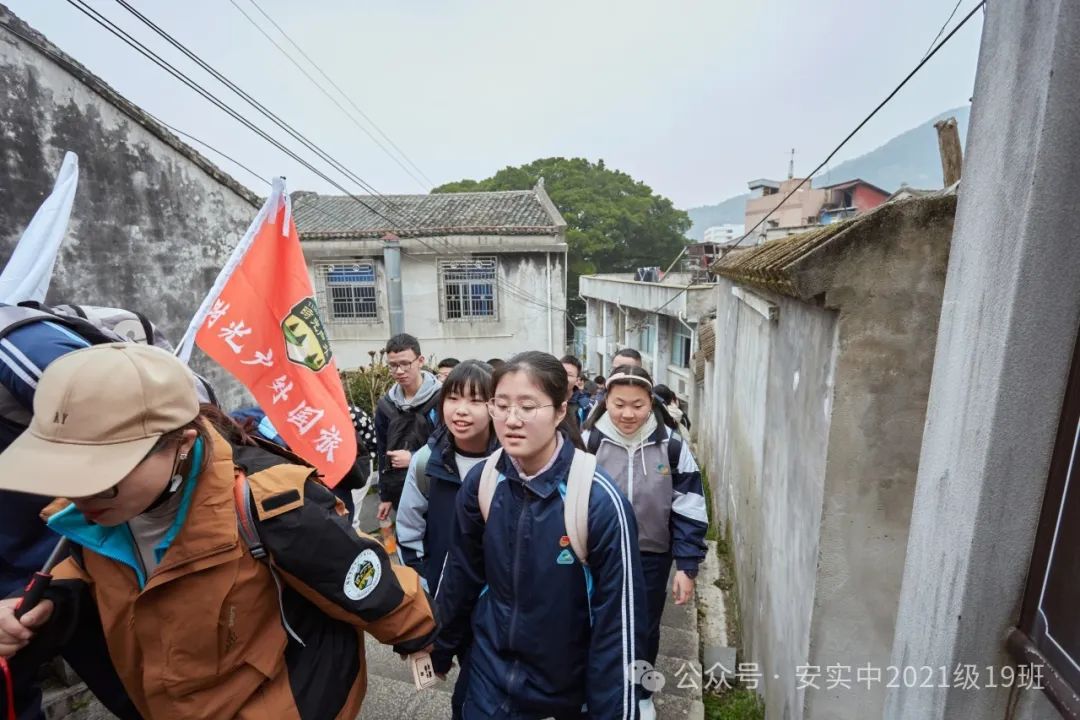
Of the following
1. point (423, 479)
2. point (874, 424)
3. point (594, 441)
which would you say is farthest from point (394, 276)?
point (874, 424)

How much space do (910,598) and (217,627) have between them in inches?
88.7

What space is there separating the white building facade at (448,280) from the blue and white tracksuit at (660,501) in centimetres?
1361

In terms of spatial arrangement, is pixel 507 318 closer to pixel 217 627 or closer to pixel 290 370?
pixel 290 370

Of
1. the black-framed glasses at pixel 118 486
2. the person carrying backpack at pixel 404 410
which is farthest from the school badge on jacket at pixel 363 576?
the person carrying backpack at pixel 404 410

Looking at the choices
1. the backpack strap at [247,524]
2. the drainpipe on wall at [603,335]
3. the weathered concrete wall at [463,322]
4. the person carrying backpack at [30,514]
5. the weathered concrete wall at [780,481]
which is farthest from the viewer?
the drainpipe on wall at [603,335]

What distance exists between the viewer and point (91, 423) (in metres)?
1.26

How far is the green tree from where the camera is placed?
101 ft

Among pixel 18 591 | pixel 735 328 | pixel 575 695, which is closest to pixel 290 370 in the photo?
pixel 18 591

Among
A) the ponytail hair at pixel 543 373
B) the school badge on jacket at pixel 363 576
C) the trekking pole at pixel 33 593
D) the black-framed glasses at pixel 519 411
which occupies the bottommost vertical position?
the school badge on jacket at pixel 363 576

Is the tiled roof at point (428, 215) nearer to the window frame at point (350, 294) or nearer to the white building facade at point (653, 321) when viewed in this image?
the window frame at point (350, 294)

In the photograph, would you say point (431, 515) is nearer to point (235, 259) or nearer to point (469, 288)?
point (235, 259)

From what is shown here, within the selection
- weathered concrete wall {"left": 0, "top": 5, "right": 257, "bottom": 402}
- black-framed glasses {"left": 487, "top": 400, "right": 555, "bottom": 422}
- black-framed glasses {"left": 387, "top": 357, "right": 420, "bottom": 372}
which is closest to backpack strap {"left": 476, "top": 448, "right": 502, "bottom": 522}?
black-framed glasses {"left": 487, "top": 400, "right": 555, "bottom": 422}

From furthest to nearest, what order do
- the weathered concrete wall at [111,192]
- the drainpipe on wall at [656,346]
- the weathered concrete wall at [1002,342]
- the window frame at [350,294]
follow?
the drainpipe on wall at [656,346] < the window frame at [350,294] < the weathered concrete wall at [111,192] < the weathered concrete wall at [1002,342]

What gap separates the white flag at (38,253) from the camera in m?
2.13
